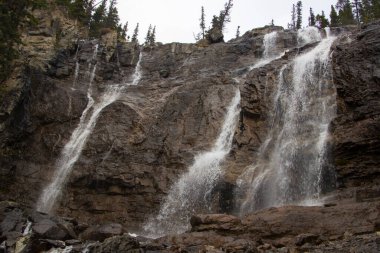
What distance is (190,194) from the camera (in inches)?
1058

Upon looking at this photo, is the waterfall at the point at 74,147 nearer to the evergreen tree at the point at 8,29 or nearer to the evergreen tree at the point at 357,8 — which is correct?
the evergreen tree at the point at 8,29

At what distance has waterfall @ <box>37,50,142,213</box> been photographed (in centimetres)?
2966

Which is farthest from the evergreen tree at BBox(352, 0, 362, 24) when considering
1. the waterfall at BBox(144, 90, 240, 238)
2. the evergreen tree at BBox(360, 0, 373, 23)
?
the waterfall at BBox(144, 90, 240, 238)

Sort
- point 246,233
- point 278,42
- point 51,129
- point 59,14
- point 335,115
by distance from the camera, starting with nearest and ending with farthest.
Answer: point 246,233 < point 335,115 < point 51,129 < point 278,42 < point 59,14

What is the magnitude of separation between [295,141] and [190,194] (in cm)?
716

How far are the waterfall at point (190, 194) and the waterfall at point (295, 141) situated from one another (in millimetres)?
2272

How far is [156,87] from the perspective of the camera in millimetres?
38062

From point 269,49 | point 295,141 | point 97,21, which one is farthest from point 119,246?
point 97,21

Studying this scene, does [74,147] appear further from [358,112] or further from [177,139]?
[358,112]

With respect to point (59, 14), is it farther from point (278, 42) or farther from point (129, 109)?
point (278, 42)

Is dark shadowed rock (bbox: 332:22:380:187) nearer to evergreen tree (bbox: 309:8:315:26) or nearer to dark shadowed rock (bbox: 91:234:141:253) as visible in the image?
dark shadowed rock (bbox: 91:234:141:253)

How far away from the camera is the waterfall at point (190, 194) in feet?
84.9

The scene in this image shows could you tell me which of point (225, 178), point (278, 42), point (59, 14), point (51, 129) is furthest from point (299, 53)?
point (59, 14)

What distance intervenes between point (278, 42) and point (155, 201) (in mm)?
21469
